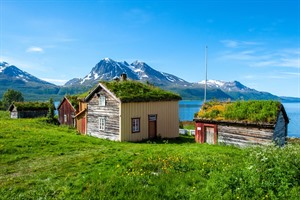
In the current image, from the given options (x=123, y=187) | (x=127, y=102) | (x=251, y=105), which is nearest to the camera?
(x=123, y=187)

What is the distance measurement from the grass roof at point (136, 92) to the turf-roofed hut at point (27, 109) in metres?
44.2

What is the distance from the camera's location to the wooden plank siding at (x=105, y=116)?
28.6 metres

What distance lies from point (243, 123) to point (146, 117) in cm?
1048

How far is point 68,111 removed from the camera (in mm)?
51219

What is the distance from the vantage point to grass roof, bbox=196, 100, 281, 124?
2283 cm

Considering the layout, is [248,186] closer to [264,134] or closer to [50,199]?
[50,199]

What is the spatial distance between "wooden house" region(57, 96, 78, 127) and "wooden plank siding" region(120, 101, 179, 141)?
23.5 meters

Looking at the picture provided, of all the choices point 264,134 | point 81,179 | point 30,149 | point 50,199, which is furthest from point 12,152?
point 264,134

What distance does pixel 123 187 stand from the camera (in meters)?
10.4

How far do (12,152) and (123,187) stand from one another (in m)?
12.4

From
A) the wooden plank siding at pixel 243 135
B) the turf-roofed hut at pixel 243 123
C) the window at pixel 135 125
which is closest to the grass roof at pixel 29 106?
the window at pixel 135 125

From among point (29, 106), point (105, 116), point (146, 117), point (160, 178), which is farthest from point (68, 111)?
point (160, 178)

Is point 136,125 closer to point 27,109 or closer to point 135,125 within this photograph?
point 135,125

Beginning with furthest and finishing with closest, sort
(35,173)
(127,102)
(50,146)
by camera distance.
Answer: (127,102), (50,146), (35,173)
